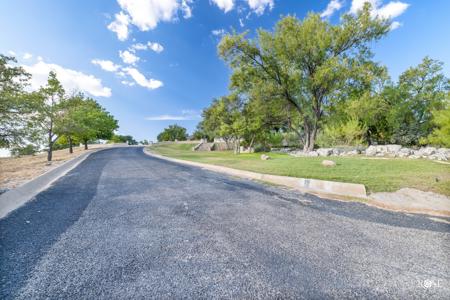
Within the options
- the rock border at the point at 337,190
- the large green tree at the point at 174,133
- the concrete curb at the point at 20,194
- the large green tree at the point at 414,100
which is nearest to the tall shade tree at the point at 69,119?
the concrete curb at the point at 20,194

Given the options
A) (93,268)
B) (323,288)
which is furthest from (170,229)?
(323,288)

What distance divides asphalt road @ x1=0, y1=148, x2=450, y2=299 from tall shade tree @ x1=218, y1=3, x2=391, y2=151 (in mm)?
14626

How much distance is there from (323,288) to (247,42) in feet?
56.9

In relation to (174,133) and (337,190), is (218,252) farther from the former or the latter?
(174,133)

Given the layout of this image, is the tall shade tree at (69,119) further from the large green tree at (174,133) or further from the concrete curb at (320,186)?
the large green tree at (174,133)

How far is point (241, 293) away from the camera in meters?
1.46

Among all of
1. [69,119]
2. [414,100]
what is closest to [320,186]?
[69,119]

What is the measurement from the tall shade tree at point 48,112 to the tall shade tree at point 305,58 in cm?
1368

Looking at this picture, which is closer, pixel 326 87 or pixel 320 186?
pixel 320 186

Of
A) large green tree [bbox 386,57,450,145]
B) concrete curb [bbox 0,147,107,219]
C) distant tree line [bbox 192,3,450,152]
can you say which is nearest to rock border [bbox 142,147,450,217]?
concrete curb [bbox 0,147,107,219]

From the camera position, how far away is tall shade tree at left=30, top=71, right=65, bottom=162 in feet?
34.4

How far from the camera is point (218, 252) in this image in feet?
6.68

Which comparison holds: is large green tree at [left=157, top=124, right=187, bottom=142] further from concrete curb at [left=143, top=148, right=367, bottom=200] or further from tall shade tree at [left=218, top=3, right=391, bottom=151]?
concrete curb at [left=143, top=148, right=367, bottom=200]

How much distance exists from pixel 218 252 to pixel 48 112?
1575cm
